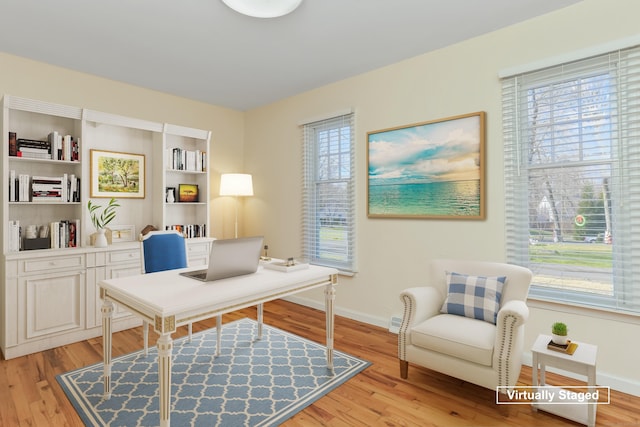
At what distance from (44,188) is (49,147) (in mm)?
403

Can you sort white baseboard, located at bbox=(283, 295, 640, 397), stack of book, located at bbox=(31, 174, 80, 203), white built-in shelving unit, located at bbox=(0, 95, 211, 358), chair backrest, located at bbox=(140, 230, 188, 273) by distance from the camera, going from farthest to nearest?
stack of book, located at bbox=(31, 174, 80, 203) < white built-in shelving unit, located at bbox=(0, 95, 211, 358) < chair backrest, located at bbox=(140, 230, 188, 273) < white baseboard, located at bbox=(283, 295, 640, 397)

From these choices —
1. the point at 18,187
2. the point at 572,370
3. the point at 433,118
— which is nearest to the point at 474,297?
the point at 572,370

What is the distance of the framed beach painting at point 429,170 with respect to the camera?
9.48 ft

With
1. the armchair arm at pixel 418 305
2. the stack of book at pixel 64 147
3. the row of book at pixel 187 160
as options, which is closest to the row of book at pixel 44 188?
the stack of book at pixel 64 147

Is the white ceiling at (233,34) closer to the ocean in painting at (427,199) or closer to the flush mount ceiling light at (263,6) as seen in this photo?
the flush mount ceiling light at (263,6)

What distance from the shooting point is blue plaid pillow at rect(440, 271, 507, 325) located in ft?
7.67

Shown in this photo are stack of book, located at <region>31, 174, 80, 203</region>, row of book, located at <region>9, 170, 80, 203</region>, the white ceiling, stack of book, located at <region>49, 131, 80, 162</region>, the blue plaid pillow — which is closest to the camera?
the blue plaid pillow

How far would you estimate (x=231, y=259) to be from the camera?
2100mm

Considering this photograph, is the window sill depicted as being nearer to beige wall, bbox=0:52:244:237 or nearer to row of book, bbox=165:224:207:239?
row of book, bbox=165:224:207:239

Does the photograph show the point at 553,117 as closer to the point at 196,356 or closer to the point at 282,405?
the point at 282,405

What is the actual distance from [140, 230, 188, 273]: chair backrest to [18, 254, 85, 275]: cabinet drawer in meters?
0.97

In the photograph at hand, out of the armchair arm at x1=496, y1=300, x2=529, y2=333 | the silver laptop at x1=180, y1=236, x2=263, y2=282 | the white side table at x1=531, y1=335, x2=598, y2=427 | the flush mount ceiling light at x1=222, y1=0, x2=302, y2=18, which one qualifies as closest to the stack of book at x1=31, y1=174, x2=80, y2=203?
the silver laptop at x1=180, y1=236, x2=263, y2=282

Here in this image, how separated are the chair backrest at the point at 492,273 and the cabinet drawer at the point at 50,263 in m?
3.21

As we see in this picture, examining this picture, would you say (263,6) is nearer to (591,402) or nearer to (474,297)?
(474,297)
